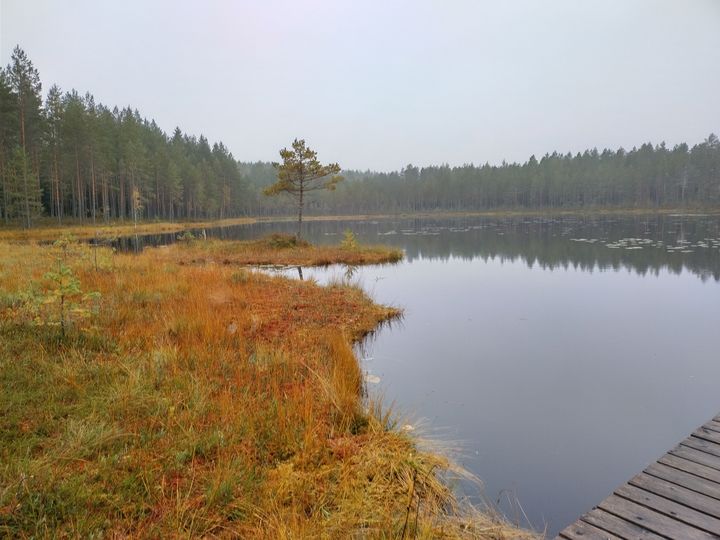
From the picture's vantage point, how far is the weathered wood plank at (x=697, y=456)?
420 centimetres

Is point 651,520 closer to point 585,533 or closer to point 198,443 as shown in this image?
point 585,533

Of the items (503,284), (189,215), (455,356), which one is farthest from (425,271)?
(189,215)

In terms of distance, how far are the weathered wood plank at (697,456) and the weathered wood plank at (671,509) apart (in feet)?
3.22

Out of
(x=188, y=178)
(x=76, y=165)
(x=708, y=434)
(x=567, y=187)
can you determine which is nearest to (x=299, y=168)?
(x=708, y=434)

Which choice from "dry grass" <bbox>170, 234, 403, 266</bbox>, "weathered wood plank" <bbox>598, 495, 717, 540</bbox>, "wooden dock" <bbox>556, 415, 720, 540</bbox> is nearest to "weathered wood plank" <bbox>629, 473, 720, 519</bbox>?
"wooden dock" <bbox>556, 415, 720, 540</bbox>

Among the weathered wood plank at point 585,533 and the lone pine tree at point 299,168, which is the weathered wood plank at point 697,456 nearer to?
the weathered wood plank at point 585,533

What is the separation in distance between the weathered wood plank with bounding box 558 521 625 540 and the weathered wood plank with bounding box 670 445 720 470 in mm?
1809

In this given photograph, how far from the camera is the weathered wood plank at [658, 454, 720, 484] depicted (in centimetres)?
395

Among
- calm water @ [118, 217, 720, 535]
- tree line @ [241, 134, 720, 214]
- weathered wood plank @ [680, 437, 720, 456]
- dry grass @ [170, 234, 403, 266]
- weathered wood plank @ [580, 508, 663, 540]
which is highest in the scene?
tree line @ [241, 134, 720, 214]

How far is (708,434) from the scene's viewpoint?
15.9ft

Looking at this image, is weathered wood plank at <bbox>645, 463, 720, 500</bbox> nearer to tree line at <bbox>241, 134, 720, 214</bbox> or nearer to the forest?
the forest

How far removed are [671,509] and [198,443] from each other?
4.25 metres

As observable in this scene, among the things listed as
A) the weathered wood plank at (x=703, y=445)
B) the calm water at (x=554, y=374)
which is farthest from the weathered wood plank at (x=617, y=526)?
the weathered wood plank at (x=703, y=445)

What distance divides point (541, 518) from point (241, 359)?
15.1ft
